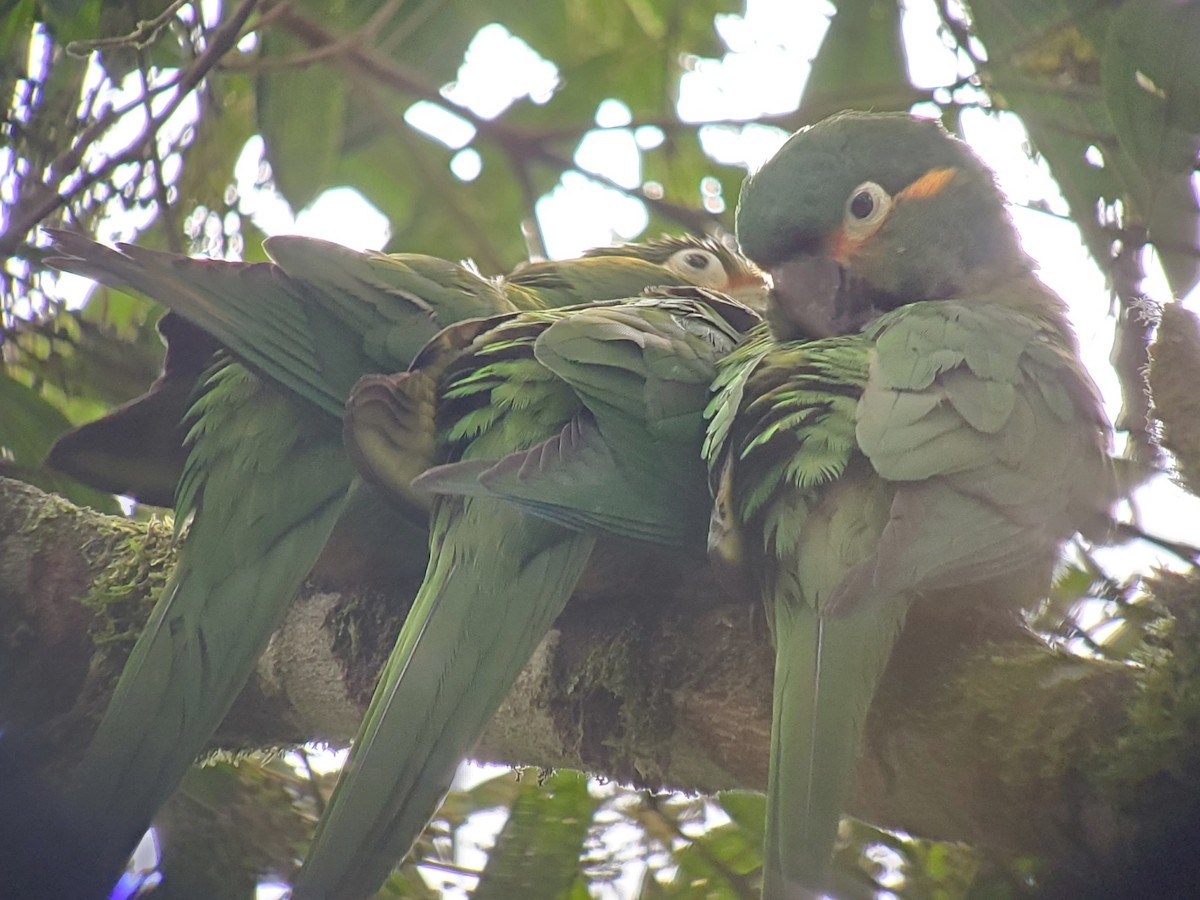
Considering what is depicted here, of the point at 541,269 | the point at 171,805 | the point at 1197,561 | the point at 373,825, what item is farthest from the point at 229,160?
the point at 1197,561

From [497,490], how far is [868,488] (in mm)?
476

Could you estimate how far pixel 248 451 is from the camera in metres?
2.12

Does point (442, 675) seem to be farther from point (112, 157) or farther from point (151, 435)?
point (112, 157)

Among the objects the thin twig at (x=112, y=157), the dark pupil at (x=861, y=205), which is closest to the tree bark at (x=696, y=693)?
the thin twig at (x=112, y=157)

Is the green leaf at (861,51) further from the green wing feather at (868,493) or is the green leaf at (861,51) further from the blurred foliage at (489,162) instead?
the green wing feather at (868,493)

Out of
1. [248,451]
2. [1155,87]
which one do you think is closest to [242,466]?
[248,451]

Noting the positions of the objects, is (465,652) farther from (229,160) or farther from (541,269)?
(229,160)

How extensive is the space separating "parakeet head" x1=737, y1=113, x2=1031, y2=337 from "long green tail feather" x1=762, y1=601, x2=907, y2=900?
788mm

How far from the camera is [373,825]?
4.98ft

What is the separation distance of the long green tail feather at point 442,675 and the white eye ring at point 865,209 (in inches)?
34.4

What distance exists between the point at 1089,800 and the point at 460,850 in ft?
2.94

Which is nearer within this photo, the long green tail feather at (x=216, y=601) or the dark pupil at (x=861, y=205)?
the long green tail feather at (x=216, y=601)

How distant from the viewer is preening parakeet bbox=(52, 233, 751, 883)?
180cm

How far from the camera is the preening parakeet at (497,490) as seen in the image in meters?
1.55
